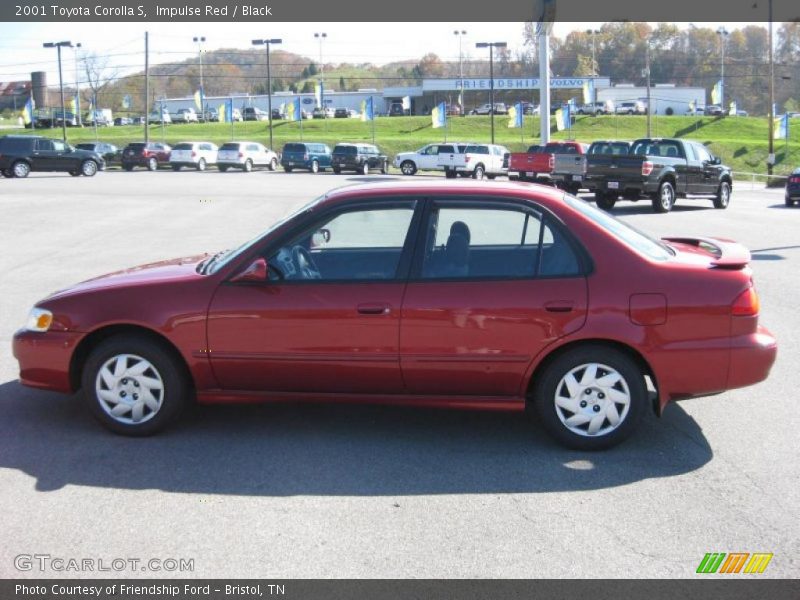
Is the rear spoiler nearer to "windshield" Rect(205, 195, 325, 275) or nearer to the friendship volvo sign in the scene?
"windshield" Rect(205, 195, 325, 275)

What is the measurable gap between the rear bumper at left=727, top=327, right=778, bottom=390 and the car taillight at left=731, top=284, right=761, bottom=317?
0.14 meters

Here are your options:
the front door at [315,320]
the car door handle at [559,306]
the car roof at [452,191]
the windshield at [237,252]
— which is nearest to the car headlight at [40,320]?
the windshield at [237,252]

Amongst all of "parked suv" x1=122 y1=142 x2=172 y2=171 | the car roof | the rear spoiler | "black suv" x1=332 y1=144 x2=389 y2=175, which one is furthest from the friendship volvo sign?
the car roof

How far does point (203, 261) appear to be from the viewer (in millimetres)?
6082

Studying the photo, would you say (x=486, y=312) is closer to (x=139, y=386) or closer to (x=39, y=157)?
(x=139, y=386)

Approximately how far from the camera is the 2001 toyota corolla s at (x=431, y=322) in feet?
17.0

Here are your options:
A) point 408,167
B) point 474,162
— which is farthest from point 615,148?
point 408,167

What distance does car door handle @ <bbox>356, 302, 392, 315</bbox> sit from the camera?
5234 mm

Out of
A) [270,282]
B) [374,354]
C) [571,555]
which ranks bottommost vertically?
[571,555]

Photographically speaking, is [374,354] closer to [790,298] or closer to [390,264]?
[390,264]

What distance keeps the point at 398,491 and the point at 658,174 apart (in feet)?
64.6

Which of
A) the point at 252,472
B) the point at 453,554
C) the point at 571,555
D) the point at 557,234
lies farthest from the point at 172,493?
the point at 557,234

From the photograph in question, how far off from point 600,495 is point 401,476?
3.64 feet

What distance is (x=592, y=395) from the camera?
5219mm
